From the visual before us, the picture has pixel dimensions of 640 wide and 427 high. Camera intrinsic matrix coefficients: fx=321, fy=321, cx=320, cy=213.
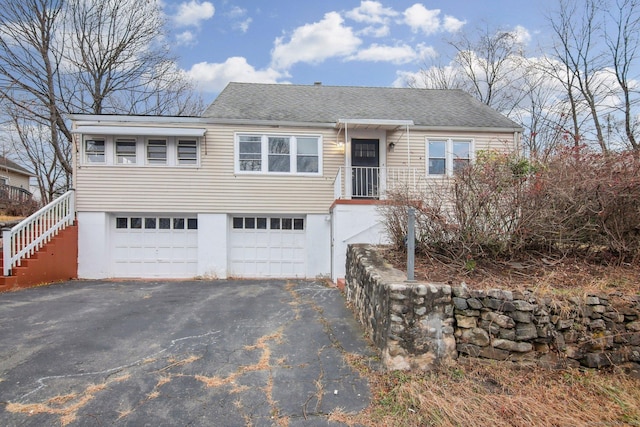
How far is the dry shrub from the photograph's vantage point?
14.3 feet

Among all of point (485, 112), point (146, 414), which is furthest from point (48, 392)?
point (485, 112)

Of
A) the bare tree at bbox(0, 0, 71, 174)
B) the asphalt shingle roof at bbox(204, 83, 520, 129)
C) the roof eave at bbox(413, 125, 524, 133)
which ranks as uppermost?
the bare tree at bbox(0, 0, 71, 174)

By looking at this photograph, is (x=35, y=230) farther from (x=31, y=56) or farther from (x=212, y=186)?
(x=31, y=56)

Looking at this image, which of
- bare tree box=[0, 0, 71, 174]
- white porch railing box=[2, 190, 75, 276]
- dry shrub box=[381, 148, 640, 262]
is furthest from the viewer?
bare tree box=[0, 0, 71, 174]

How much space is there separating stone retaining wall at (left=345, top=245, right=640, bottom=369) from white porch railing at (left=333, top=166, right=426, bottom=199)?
5.38m

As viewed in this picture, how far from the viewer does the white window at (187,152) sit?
31.9ft

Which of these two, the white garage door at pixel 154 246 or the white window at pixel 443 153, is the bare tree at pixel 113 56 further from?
the white window at pixel 443 153

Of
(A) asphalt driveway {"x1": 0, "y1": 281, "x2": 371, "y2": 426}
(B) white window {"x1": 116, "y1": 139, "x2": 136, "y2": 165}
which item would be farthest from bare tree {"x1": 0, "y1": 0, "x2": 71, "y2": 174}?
(A) asphalt driveway {"x1": 0, "y1": 281, "x2": 371, "y2": 426}

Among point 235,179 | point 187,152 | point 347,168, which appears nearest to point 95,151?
point 187,152

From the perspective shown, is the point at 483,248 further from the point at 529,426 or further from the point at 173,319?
the point at 173,319

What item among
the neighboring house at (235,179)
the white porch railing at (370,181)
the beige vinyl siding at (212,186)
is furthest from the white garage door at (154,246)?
the white porch railing at (370,181)

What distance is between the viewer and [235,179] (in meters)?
9.74

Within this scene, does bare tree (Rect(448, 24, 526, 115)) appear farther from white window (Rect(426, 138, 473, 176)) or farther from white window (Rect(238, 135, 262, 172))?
white window (Rect(238, 135, 262, 172))

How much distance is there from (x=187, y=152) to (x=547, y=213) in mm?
9112
